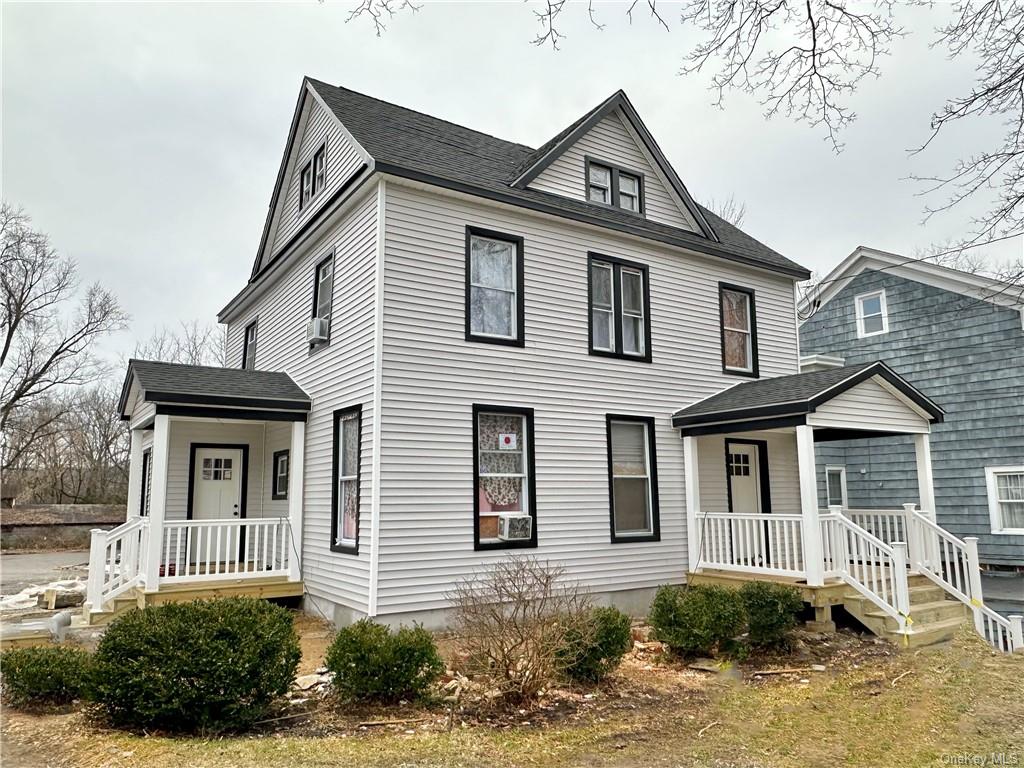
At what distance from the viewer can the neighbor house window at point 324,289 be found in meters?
10.6

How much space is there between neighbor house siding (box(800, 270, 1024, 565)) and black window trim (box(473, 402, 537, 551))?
10.6m

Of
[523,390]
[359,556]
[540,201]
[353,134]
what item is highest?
[353,134]

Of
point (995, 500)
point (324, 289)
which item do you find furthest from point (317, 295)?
point (995, 500)

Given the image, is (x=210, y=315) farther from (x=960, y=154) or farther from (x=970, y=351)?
(x=960, y=154)

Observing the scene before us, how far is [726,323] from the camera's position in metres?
12.9

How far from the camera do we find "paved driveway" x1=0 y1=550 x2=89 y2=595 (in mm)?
14500

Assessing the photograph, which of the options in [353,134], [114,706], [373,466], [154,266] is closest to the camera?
[114,706]

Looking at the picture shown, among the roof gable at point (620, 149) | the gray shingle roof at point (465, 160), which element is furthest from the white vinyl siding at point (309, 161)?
the roof gable at point (620, 149)

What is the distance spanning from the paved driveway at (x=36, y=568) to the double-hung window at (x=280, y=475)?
224 inches

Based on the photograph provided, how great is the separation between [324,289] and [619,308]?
4776 mm

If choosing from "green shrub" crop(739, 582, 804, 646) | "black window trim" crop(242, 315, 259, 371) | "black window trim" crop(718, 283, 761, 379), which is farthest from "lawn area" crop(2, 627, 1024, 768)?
"black window trim" crop(242, 315, 259, 371)

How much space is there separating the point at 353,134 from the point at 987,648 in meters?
11.1

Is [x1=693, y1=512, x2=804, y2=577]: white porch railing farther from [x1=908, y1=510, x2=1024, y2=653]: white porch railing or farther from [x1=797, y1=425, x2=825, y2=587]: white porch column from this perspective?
[x1=908, y1=510, x2=1024, y2=653]: white porch railing

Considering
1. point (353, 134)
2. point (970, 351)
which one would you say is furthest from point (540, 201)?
point (970, 351)
